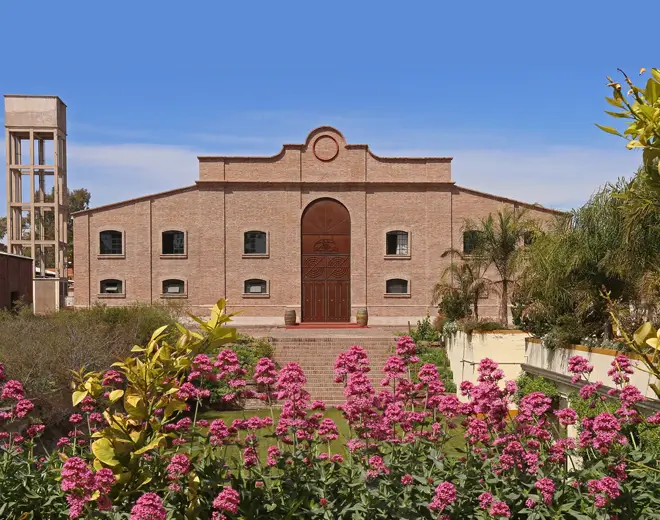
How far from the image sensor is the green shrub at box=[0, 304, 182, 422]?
1401cm

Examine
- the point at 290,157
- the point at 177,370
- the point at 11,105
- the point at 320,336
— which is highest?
the point at 11,105

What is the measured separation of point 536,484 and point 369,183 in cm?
2974

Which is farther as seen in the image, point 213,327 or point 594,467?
point 594,467

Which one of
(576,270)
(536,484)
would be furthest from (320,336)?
(536,484)

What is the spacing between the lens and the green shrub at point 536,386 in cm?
1649

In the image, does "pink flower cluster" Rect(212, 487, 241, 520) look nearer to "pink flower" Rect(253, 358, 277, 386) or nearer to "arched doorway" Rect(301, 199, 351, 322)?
"pink flower" Rect(253, 358, 277, 386)

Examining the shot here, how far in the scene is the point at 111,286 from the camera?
33.6 m

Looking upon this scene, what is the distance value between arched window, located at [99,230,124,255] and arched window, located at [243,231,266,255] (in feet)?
20.9

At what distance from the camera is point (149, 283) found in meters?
33.4

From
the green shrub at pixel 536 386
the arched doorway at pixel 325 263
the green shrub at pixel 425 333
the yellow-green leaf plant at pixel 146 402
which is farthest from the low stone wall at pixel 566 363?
the arched doorway at pixel 325 263

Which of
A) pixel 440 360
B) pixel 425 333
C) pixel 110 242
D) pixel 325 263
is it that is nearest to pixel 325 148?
pixel 325 263

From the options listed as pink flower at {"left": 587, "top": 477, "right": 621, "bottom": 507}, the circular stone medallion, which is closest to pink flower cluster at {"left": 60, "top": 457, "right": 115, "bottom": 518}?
pink flower at {"left": 587, "top": 477, "right": 621, "bottom": 507}

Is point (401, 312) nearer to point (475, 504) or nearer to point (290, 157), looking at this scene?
point (290, 157)

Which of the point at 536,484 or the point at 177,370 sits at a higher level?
the point at 177,370
